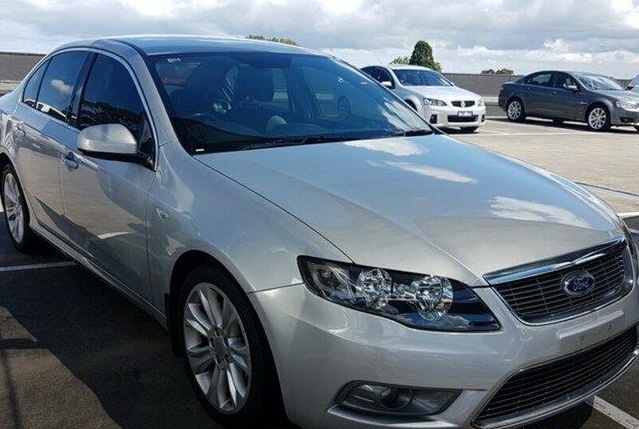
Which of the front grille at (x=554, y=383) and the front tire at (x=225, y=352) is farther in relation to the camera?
the front tire at (x=225, y=352)

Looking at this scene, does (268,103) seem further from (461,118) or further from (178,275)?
(461,118)

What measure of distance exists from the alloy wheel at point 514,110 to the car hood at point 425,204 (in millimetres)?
17134

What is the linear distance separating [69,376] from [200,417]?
0.80 m

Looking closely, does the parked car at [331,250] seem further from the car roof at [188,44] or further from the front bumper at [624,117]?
the front bumper at [624,117]

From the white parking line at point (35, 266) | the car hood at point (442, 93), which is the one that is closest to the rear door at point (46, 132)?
the white parking line at point (35, 266)

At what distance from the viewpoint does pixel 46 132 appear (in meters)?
4.44

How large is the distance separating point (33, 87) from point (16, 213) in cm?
98

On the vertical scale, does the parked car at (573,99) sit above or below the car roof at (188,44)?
below

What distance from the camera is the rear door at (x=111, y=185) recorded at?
11.1ft

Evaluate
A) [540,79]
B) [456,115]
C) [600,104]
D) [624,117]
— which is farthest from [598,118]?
[456,115]

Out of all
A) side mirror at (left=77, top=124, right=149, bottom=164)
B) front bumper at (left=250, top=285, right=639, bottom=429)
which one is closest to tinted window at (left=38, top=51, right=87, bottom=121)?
side mirror at (left=77, top=124, right=149, bottom=164)

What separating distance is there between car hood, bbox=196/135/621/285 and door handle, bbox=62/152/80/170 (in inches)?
46.3

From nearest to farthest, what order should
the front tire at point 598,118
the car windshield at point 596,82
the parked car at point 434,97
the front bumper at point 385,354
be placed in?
the front bumper at point 385,354 → the parked car at point 434,97 → the front tire at point 598,118 → the car windshield at point 596,82

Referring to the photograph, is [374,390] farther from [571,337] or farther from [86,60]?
[86,60]
